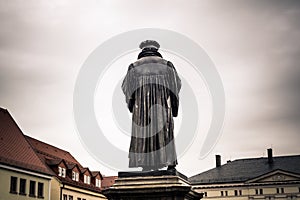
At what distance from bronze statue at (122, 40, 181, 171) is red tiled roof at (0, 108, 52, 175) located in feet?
78.2

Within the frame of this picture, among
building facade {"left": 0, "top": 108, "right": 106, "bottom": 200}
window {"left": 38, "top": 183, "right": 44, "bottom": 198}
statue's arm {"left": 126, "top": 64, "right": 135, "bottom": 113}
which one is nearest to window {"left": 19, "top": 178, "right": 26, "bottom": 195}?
A: building facade {"left": 0, "top": 108, "right": 106, "bottom": 200}

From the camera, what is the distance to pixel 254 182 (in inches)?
3095

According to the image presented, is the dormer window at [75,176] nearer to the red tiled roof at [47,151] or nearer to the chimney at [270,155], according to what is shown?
the red tiled roof at [47,151]

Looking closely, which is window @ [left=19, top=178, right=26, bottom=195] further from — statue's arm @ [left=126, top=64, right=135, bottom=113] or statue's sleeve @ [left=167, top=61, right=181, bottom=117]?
statue's sleeve @ [left=167, top=61, right=181, bottom=117]

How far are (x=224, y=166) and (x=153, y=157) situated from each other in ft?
242

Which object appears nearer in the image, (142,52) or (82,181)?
(142,52)

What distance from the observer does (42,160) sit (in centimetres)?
4566

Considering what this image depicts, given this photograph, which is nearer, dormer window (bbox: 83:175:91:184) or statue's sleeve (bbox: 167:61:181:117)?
statue's sleeve (bbox: 167:61:181:117)

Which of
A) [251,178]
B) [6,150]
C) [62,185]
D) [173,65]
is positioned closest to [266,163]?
[251,178]

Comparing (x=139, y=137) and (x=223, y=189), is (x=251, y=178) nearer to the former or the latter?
(x=223, y=189)

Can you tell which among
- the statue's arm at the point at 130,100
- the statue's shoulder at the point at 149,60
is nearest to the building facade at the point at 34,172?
the statue's arm at the point at 130,100

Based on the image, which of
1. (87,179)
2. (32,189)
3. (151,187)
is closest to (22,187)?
(32,189)

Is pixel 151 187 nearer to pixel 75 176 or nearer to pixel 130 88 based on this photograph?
pixel 130 88

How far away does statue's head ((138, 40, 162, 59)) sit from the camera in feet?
50.4
